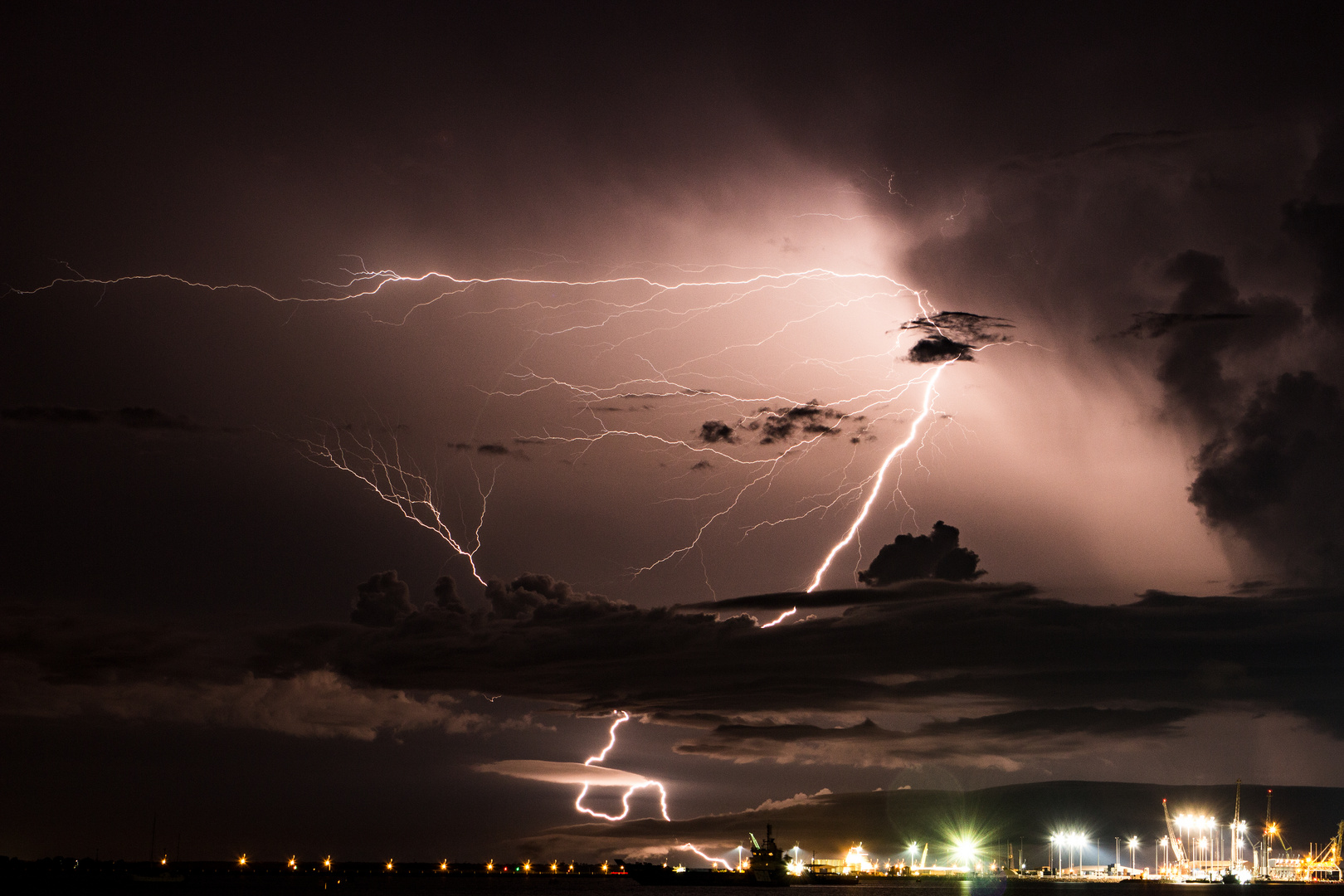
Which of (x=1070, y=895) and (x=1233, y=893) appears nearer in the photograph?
(x=1070, y=895)

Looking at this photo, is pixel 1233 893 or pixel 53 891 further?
pixel 1233 893

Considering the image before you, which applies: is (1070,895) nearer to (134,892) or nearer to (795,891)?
(795,891)

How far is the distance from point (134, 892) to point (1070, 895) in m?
139

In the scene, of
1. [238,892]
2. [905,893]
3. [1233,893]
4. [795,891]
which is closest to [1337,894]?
[1233,893]

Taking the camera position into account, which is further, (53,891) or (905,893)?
(905,893)

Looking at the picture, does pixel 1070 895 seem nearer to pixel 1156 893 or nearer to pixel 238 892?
pixel 1156 893

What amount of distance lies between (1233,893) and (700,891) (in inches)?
3245

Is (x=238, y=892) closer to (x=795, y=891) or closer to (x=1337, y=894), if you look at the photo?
(x=795, y=891)

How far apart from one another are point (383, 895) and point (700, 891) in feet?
158

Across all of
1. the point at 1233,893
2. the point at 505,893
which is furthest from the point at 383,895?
the point at 1233,893

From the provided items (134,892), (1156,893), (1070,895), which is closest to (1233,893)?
(1156,893)

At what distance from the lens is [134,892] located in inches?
7677

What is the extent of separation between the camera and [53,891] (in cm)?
18650

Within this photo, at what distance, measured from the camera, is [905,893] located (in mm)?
199750
